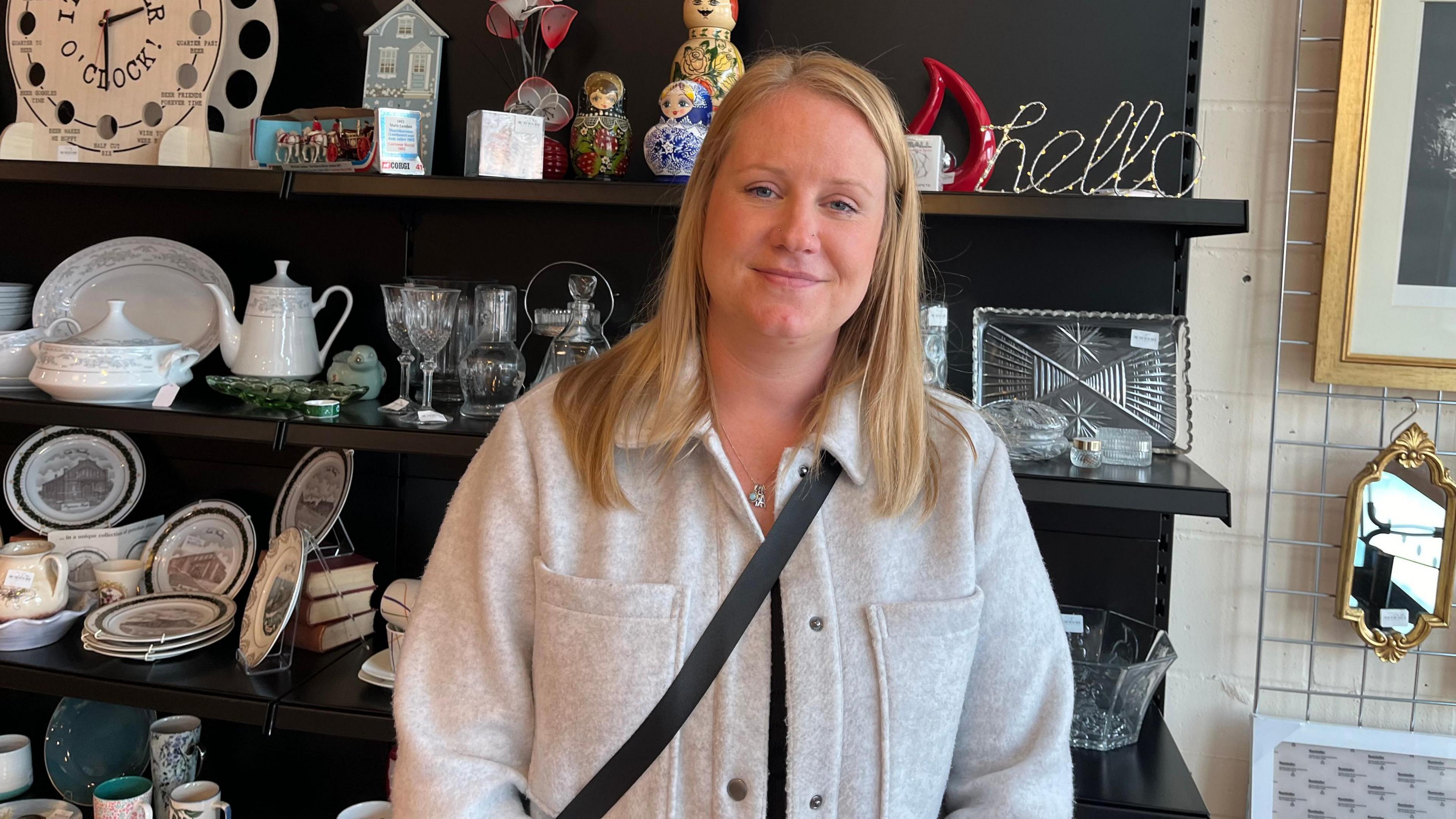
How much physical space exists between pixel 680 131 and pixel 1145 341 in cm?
83

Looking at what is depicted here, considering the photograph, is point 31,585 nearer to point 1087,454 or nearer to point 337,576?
point 337,576

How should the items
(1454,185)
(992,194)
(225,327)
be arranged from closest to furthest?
1. (992,194)
2. (1454,185)
3. (225,327)

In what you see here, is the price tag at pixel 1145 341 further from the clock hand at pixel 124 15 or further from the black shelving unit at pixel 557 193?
the clock hand at pixel 124 15

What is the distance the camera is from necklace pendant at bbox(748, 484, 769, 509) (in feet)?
3.90

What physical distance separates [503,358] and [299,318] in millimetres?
428

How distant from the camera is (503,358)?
1744 mm

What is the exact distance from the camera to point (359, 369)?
1894 millimetres

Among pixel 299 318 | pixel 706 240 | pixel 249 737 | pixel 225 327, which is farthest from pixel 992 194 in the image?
pixel 249 737

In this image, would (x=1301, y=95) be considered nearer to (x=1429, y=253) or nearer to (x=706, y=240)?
(x=1429, y=253)

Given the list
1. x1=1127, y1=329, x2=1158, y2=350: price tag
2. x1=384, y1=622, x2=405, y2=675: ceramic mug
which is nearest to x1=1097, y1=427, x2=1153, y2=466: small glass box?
x1=1127, y1=329, x2=1158, y2=350: price tag

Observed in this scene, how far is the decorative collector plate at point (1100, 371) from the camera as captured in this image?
65.9 inches

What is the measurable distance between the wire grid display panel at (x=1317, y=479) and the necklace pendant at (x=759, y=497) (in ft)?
3.21

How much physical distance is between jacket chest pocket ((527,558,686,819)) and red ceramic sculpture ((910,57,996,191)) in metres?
0.90

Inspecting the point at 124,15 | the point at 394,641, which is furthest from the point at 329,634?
the point at 124,15
